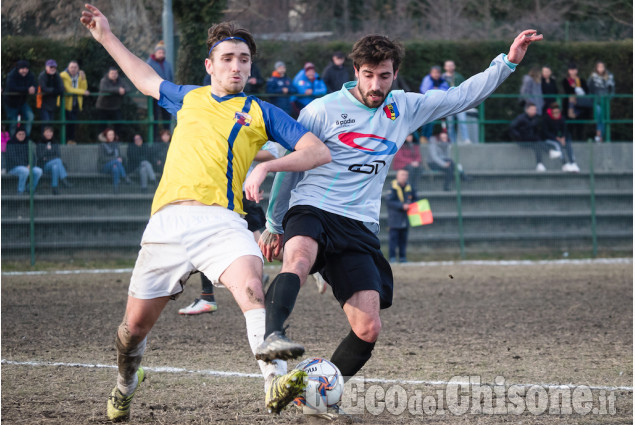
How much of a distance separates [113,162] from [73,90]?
2013mm

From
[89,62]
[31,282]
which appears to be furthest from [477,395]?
[89,62]

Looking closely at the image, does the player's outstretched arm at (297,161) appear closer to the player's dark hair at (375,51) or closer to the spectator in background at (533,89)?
the player's dark hair at (375,51)

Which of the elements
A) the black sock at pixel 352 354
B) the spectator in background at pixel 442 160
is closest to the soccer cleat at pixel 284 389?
the black sock at pixel 352 354

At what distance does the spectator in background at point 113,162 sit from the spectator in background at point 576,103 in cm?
1000

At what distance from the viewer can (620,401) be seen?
5402 millimetres

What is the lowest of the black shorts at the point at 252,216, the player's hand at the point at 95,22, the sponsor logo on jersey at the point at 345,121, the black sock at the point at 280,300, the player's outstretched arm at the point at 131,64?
the black sock at the point at 280,300

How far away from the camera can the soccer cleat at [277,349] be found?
4.00 metres

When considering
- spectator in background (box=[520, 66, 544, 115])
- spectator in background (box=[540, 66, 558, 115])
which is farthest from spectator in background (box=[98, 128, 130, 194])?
spectator in background (box=[540, 66, 558, 115])

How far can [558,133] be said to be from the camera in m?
17.9

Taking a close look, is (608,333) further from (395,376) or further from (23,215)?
(23,215)

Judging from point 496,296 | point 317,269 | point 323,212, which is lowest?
point 496,296

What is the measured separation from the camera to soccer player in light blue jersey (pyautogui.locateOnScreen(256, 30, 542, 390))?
4.96 m

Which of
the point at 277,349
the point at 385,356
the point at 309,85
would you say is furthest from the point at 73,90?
the point at 277,349

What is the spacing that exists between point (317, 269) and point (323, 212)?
0.34 m
